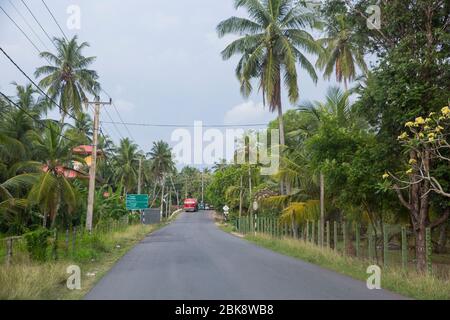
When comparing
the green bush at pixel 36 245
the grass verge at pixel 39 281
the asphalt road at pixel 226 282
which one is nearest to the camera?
the grass verge at pixel 39 281

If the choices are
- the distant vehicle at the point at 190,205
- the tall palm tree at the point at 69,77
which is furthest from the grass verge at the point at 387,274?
the distant vehicle at the point at 190,205

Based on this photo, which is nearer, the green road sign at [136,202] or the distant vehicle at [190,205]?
the green road sign at [136,202]

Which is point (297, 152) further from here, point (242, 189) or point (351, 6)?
point (242, 189)

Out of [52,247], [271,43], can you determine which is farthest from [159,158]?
[52,247]

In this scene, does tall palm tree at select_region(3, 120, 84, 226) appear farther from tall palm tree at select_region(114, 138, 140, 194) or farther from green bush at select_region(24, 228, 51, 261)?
tall palm tree at select_region(114, 138, 140, 194)

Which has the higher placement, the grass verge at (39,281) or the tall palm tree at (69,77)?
the tall palm tree at (69,77)

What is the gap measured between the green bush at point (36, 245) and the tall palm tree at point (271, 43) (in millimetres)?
16650

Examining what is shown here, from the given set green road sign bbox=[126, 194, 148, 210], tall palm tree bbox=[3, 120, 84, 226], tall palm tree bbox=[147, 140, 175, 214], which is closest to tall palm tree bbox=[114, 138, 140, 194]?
tall palm tree bbox=[147, 140, 175, 214]

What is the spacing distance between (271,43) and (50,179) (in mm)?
14194

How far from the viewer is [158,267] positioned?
1584 centimetres

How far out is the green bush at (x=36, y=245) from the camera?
48.4 feet

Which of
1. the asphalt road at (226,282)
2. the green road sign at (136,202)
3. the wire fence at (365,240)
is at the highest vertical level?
the green road sign at (136,202)

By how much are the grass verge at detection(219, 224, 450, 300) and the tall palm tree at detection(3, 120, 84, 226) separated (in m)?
11.3

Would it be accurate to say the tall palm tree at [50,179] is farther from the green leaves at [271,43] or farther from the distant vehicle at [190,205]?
the distant vehicle at [190,205]
